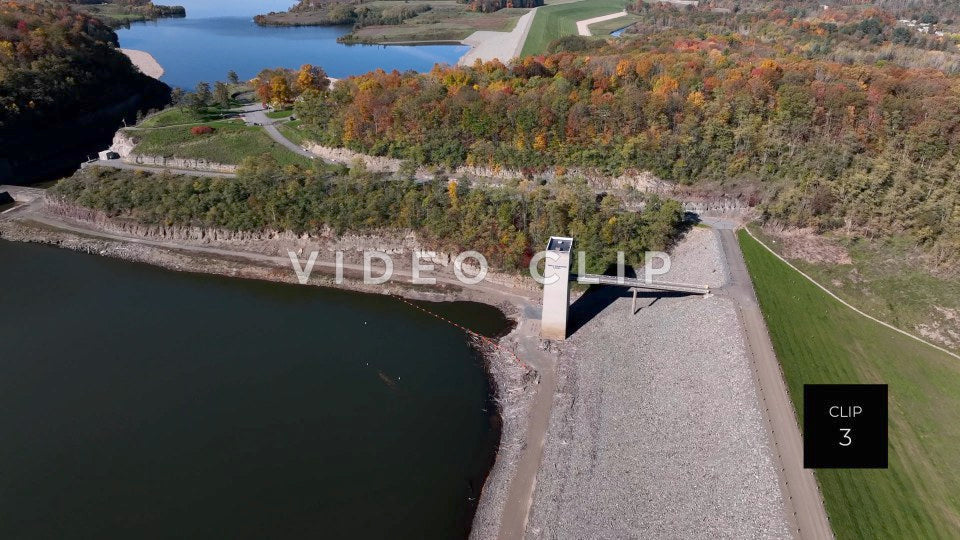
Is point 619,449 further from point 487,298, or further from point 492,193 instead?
point 492,193

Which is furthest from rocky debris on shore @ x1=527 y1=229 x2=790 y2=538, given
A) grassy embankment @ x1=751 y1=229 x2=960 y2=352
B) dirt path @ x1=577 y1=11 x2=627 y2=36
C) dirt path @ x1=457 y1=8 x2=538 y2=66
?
dirt path @ x1=577 y1=11 x2=627 y2=36

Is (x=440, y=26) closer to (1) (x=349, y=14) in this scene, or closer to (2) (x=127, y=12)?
(1) (x=349, y=14)

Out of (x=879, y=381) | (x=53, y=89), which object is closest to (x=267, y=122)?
(x=53, y=89)

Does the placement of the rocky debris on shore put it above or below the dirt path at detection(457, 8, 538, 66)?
below

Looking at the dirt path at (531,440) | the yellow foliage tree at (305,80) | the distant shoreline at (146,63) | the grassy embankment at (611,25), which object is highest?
the grassy embankment at (611,25)

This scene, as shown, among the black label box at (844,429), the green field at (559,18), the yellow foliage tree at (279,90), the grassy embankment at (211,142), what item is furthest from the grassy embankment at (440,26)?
the black label box at (844,429)

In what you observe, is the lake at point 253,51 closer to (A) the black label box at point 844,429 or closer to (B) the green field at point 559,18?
(B) the green field at point 559,18

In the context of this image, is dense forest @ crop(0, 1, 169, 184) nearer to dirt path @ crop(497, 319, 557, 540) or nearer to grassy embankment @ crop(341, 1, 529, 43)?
dirt path @ crop(497, 319, 557, 540)
